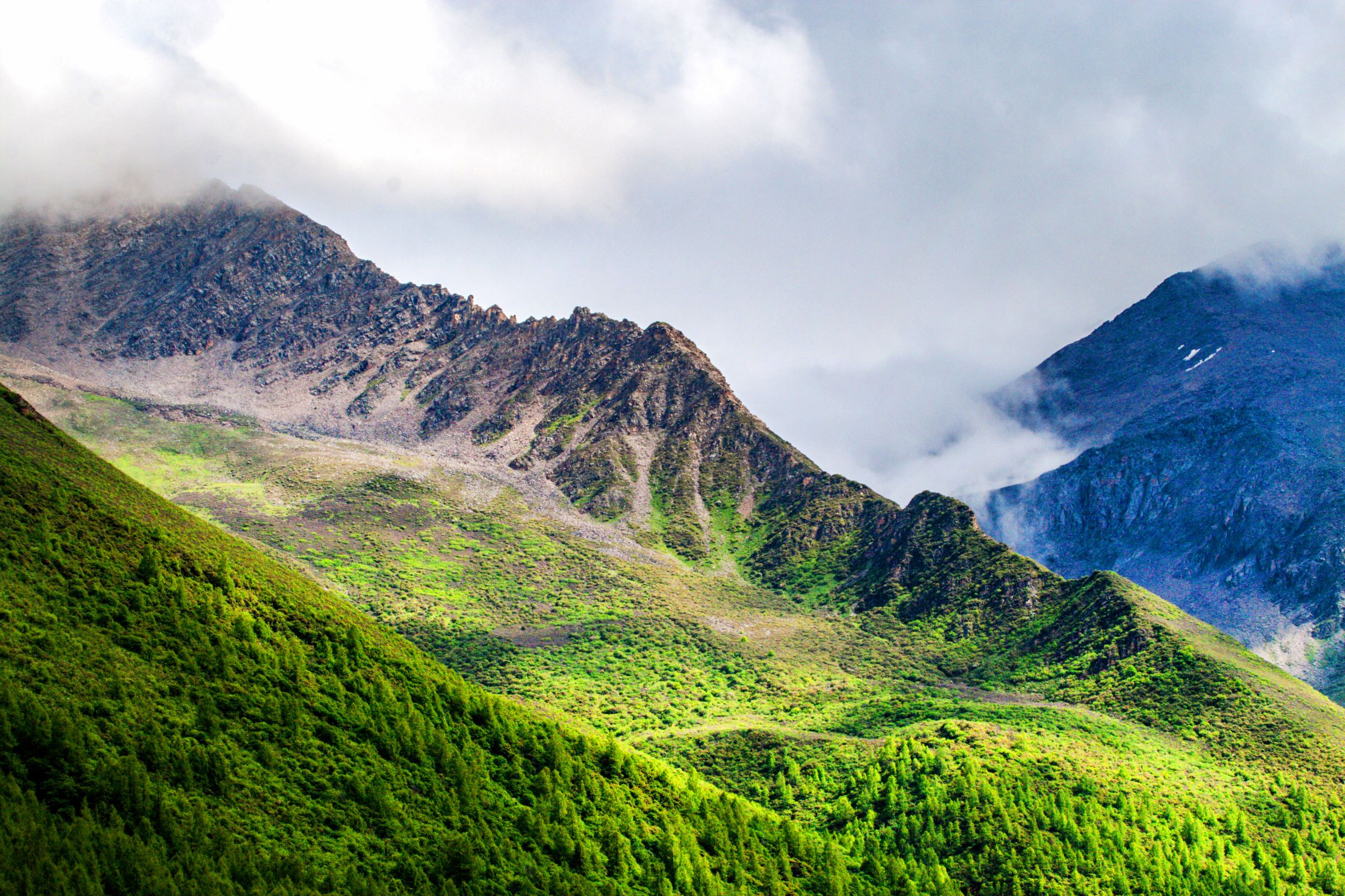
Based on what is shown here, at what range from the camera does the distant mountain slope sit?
5538 cm

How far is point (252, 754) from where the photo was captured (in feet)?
236

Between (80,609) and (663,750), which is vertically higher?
(80,609)

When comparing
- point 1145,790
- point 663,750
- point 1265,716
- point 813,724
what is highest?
point 1265,716

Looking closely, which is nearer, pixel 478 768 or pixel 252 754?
pixel 252 754

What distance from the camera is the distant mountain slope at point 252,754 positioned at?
5538 cm

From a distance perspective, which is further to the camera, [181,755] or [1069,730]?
[1069,730]

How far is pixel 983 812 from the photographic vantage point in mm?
124625

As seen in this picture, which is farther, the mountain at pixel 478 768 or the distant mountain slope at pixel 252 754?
the mountain at pixel 478 768

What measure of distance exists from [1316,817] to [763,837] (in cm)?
8386

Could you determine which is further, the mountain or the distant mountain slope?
the mountain

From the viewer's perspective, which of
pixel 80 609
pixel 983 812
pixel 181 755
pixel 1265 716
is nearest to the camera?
pixel 181 755

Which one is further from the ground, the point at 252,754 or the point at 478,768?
the point at 252,754

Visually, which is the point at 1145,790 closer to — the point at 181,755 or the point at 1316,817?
the point at 1316,817

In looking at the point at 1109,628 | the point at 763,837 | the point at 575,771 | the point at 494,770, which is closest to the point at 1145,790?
the point at 763,837
